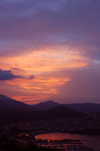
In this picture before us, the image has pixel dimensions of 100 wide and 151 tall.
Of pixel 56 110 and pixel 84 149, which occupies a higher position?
pixel 56 110

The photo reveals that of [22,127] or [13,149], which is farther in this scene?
[22,127]

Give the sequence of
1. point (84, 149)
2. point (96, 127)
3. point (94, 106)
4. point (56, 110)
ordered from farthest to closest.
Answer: point (94, 106) → point (56, 110) → point (96, 127) → point (84, 149)

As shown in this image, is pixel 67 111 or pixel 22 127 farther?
pixel 67 111

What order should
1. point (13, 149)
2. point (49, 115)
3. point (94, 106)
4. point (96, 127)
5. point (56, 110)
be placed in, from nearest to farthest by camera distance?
point (13, 149) < point (96, 127) < point (49, 115) < point (56, 110) < point (94, 106)

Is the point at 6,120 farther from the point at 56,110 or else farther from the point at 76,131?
the point at 56,110

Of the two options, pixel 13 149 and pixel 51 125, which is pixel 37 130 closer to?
pixel 51 125

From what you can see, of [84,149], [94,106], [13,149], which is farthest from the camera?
[94,106]

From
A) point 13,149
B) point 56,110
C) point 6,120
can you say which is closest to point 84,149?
point 13,149

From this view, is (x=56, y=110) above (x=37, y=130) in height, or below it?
above

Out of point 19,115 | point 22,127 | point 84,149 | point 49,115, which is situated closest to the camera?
point 84,149

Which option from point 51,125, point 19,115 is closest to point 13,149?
point 51,125
